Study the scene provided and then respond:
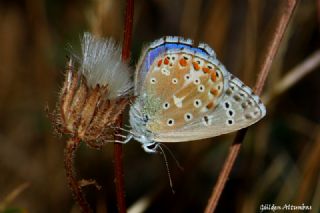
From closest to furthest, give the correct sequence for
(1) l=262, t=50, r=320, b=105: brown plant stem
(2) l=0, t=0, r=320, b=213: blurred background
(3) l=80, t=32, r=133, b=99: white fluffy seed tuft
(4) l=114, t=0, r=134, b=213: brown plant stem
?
(4) l=114, t=0, r=134, b=213: brown plant stem
(3) l=80, t=32, r=133, b=99: white fluffy seed tuft
(1) l=262, t=50, r=320, b=105: brown plant stem
(2) l=0, t=0, r=320, b=213: blurred background

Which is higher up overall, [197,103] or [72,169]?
[197,103]

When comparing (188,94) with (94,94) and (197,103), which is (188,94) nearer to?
(197,103)

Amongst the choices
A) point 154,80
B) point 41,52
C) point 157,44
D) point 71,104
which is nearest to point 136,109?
point 154,80

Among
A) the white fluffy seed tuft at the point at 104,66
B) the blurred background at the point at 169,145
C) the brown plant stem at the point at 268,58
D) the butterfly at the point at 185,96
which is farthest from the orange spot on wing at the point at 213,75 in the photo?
the blurred background at the point at 169,145

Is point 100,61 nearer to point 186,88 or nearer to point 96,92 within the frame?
point 96,92

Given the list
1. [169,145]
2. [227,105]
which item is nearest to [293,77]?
[227,105]

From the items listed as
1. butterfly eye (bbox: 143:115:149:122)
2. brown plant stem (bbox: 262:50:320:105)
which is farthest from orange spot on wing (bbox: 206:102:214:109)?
brown plant stem (bbox: 262:50:320:105)

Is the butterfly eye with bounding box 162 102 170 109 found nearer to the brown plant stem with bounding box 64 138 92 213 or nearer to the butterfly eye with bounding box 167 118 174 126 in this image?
the butterfly eye with bounding box 167 118 174 126
